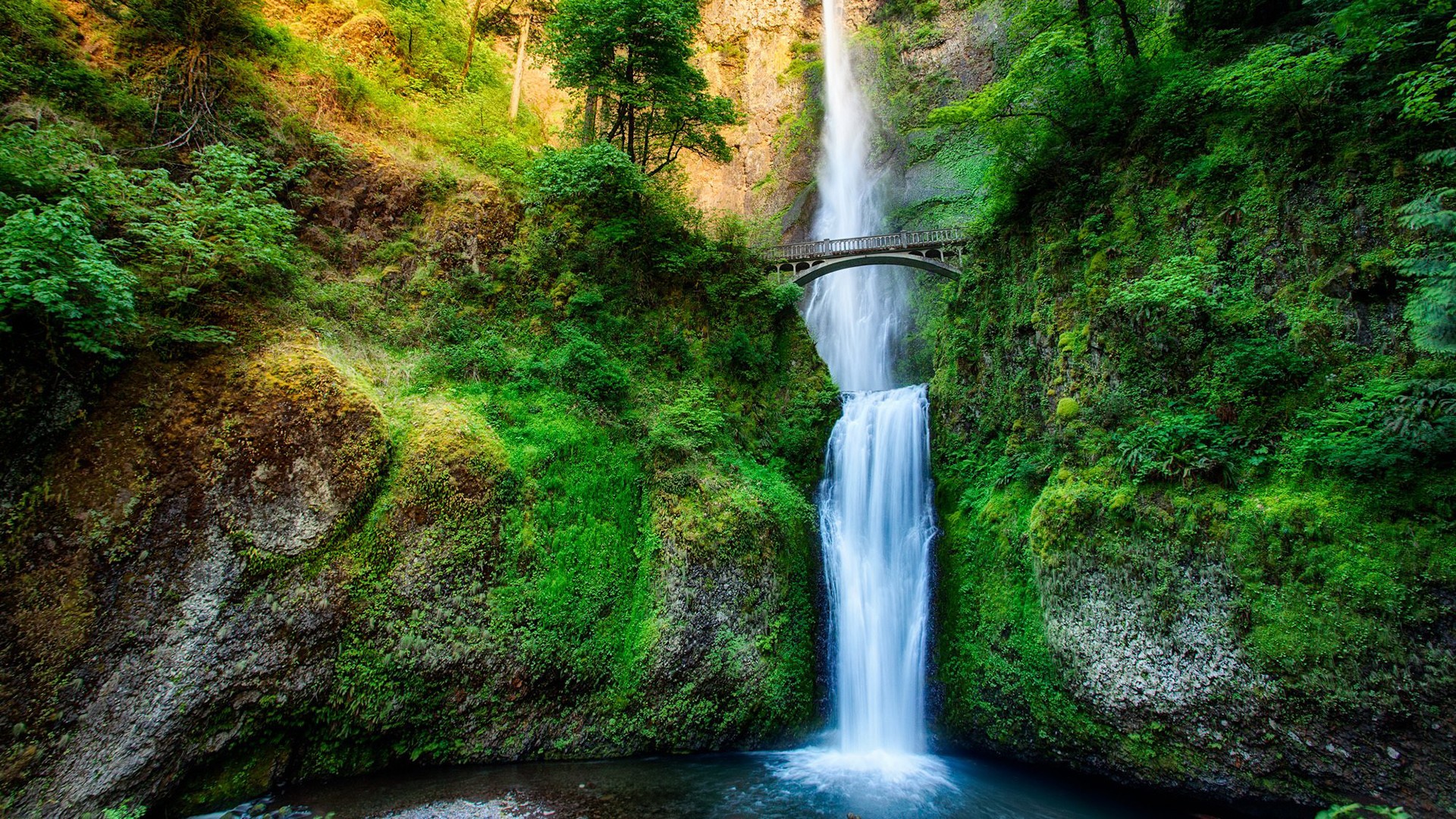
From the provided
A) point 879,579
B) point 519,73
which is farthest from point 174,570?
point 519,73

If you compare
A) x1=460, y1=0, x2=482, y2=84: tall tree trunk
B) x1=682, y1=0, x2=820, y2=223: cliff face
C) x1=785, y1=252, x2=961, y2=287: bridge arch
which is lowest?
x1=785, y1=252, x2=961, y2=287: bridge arch

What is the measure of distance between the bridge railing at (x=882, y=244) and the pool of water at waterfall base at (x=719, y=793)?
1386 centimetres

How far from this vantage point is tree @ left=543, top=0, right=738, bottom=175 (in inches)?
482

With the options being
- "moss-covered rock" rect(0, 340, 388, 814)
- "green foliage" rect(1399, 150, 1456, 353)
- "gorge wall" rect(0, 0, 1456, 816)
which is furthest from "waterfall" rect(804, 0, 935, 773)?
"moss-covered rock" rect(0, 340, 388, 814)

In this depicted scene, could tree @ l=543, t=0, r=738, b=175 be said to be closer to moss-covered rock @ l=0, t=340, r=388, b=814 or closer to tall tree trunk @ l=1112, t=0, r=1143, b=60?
tall tree trunk @ l=1112, t=0, r=1143, b=60

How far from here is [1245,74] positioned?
7652 mm

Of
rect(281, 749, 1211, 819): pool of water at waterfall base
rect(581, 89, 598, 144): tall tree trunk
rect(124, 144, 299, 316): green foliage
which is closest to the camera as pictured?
rect(281, 749, 1211, 819): pool of water at waterfall base

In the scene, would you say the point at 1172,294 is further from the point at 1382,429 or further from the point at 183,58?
the point at 183,58

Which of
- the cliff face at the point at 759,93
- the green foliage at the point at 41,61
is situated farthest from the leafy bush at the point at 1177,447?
the cliff face at the point at 759,93

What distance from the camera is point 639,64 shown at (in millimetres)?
12992

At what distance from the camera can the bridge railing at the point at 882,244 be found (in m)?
17.6

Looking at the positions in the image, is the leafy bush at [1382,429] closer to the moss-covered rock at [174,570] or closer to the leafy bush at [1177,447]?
the leafy bush at [1177,447]

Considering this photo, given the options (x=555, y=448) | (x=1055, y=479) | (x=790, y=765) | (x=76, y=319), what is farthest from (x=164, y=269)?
(x=1055, y=479)

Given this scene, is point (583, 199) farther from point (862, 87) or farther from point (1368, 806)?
point (862, 87)
